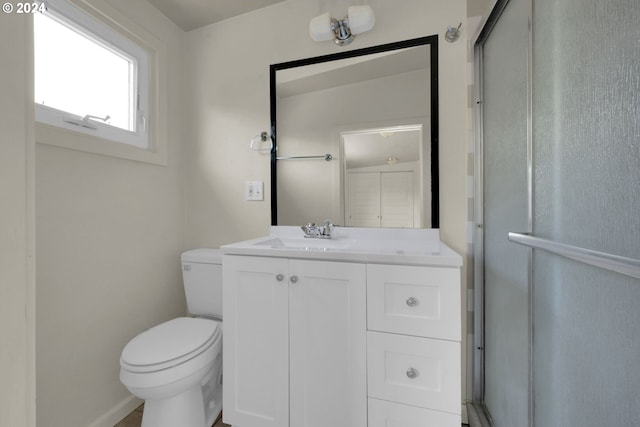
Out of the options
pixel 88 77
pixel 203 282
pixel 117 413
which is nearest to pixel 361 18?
pixel 88 77

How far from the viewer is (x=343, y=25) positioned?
137cm

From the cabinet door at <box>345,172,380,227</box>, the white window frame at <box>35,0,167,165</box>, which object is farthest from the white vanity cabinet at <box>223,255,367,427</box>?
the white window frame at <box>35,0,167,165</box>

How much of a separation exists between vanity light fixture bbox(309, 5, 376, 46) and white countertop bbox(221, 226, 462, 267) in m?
1.01

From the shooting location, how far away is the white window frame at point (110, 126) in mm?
1123

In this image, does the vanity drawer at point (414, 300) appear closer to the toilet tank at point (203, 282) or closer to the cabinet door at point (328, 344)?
the cabinet door at point (328, 344)

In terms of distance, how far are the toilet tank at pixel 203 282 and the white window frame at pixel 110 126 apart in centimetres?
63

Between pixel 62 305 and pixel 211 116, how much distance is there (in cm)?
124

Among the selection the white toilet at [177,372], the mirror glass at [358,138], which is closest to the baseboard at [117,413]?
the white toilet at [177,372]

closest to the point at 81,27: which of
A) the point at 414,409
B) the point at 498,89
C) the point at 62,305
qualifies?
the point at 62,305

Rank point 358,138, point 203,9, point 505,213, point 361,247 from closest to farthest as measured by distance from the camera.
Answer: point 505,213 < point 361,247 < point 358,138 < point 203,9

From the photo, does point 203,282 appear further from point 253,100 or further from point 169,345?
point 253,100

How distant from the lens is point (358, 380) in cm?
95

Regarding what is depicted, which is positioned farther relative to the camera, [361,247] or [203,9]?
[203,9]

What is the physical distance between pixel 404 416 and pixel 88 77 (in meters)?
1.98
